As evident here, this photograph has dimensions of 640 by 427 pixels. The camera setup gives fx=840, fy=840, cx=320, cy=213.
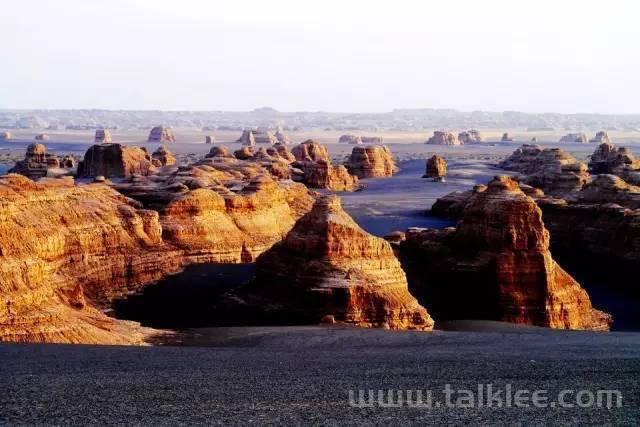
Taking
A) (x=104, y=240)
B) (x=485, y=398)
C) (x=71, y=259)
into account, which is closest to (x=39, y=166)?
(x=104, y=240)

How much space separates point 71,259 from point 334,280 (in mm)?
14351

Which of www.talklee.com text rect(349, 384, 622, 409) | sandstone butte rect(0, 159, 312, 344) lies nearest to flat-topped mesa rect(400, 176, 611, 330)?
sandstone butte rect(0, 159, 312, 344)

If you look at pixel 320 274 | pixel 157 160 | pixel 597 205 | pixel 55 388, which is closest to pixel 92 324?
pixel 320 274

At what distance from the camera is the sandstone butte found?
23453 mm

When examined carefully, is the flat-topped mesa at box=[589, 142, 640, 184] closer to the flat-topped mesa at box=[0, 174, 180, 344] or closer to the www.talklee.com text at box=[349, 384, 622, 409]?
the flat-topped mesa at box=[0, 174, 180, 344]

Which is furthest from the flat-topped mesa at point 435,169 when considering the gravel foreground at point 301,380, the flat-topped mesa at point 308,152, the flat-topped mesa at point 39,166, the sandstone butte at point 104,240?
the gravel foreground at point 301,380

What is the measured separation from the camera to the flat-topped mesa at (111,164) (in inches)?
3519

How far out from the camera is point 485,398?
14508 mm

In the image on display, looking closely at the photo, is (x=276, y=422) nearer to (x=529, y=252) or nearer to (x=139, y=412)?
(x=139, y=412)

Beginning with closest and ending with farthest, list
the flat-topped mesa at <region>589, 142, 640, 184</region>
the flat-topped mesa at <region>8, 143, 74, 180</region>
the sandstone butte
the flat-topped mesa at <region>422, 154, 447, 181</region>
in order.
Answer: the sandstone butte, the flat-topped mesa at <region>589, 142, 640, 184</region>, the flat-topped mesa at <region>8, 143, 74, 180</region>, the flat-topped mesa at <region>422, 154, 447, 181</region>

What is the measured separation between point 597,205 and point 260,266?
31.0 meters

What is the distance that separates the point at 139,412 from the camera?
1357 centimetres

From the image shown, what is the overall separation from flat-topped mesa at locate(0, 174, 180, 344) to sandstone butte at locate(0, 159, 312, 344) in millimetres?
40

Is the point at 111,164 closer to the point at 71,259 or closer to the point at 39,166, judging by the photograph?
the point at 39,166
